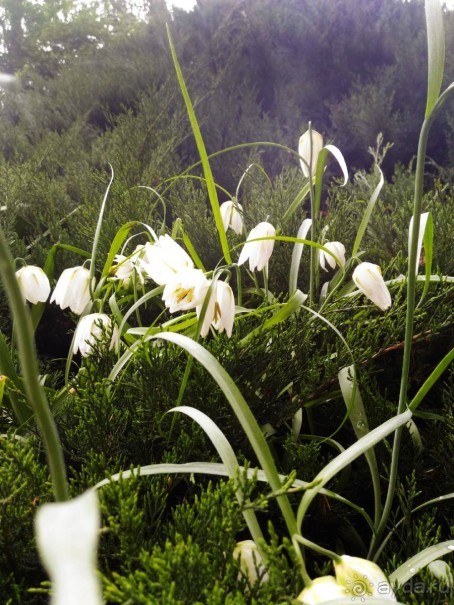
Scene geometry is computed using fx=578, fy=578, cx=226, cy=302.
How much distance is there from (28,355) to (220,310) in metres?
0.43

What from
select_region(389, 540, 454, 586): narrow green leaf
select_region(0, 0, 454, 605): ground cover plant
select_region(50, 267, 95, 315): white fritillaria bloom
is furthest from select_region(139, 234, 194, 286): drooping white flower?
select_region(389, 540, 454, 586): narrow green leaf

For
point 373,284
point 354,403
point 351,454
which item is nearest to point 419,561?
point 351,454

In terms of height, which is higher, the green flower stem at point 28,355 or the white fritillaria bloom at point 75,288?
the green flower stem at point 28,355

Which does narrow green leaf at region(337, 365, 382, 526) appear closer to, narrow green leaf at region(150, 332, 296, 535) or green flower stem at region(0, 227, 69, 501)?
narrow green leaf at region(150, 332, 296, 535)

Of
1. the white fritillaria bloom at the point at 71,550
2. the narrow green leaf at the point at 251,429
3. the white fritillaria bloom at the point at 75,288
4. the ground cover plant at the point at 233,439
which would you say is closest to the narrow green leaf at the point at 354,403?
the ground cover plant at the point at 233,439

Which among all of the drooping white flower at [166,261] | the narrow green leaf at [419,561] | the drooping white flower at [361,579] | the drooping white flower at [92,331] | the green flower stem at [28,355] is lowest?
the narrow green leaf at [419,561]

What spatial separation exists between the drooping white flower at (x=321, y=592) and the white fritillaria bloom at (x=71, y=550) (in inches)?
11.4

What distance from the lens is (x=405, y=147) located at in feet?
8.64

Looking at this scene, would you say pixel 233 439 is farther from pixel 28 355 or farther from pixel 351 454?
pixel 28 355

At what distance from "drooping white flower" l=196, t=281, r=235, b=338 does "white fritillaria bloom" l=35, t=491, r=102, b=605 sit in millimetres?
531

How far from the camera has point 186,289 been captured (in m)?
0.70

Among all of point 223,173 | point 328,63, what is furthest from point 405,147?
point 223,173

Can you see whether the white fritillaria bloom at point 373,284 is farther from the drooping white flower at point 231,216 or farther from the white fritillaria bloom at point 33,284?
the white fritillaria bloom at point 33,284

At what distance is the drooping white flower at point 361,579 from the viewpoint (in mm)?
406
